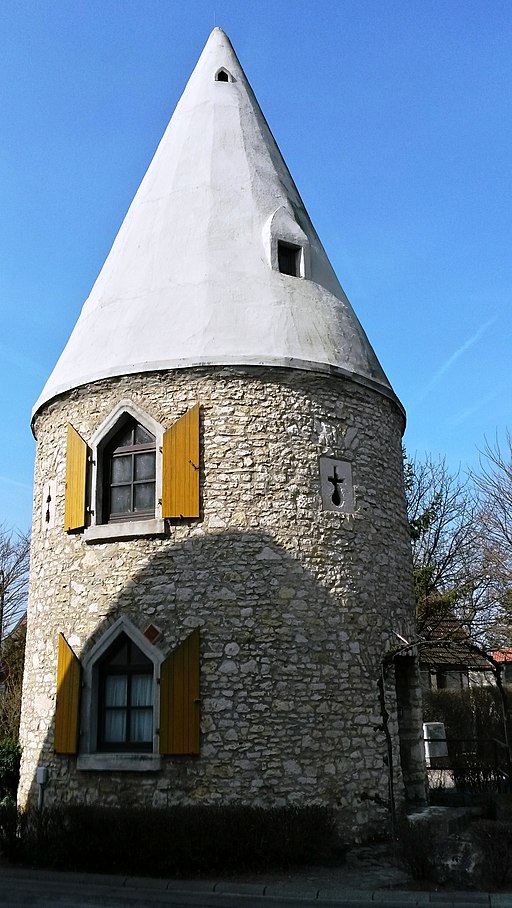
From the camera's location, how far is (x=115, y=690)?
1103 centimetres

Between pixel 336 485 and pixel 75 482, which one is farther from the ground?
pixel 75 482

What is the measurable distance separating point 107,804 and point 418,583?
47.0ft

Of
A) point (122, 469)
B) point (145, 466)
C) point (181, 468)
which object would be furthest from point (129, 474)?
point (181, 468)

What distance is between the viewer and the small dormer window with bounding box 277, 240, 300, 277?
43.2 feet

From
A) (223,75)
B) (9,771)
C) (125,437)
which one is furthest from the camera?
(223,75)

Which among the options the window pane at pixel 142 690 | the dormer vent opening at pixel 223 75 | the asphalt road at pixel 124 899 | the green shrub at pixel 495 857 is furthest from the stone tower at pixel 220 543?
the dormer vent opening at pixel 223 75

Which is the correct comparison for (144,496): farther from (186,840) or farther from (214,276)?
(186,840)

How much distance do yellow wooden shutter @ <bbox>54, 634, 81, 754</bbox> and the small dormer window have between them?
6.56 meters

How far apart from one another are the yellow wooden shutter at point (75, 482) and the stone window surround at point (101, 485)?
0.13 m

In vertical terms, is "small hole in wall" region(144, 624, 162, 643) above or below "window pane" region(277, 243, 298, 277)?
below

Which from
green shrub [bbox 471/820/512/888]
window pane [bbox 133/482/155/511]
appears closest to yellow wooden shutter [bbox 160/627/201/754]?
window pane [bbox 133/482/155/511]

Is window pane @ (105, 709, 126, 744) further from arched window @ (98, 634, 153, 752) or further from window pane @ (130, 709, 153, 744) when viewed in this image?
window pane @ (130, 709, 153, 744)

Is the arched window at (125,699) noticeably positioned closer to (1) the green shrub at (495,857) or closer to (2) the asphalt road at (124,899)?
(2) the asphalt road at (124,899)

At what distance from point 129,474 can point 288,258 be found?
4428 mm
